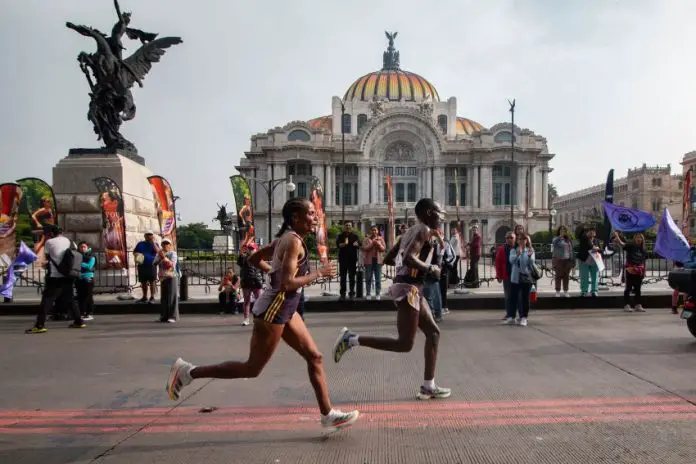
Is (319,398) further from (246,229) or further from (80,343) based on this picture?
(246,229)

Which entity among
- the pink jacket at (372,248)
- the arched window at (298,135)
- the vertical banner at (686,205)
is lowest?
the pink jacket at (372,248)

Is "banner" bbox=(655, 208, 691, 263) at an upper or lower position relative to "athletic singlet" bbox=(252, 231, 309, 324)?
upper

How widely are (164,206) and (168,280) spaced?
12.5 ft

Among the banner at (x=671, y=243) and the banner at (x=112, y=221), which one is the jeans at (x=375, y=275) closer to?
the banner at (x=671, y=243)

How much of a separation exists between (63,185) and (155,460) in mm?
11371

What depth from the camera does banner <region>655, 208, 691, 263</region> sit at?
10.2m

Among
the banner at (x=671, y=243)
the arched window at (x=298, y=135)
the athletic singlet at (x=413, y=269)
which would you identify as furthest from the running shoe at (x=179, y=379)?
the arched window at (x=298, y=135)

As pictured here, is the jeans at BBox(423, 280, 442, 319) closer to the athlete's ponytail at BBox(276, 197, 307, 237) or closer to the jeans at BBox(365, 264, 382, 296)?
the jeans at BBox(365, 264, 382, 296)

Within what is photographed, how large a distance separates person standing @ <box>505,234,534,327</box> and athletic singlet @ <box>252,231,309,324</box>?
615 centimetres

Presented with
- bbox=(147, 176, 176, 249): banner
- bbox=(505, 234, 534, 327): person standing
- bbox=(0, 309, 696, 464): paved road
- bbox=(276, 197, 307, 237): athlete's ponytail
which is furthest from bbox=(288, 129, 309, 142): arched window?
bbox=(276, 197, 307, 237): athlete's ponytail

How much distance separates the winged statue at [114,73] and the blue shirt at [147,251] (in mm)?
3589

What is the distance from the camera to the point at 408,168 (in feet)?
227

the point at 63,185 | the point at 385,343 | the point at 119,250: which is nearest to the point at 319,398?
the point at 385,343

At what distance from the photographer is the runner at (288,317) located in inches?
155
